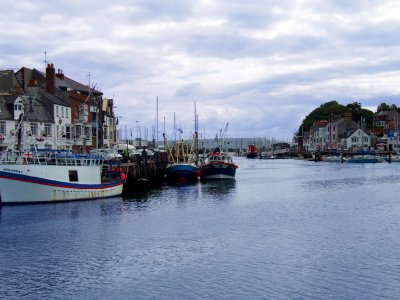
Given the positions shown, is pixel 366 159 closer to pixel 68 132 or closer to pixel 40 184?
pixel 68 132

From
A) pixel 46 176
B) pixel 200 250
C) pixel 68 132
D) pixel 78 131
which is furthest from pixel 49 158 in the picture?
pixel 78 131

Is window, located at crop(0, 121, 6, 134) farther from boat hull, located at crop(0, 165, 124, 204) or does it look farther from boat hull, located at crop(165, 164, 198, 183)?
boat hull, located at crop(165, 164, 198, 183)

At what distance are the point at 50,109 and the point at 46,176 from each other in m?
32.8

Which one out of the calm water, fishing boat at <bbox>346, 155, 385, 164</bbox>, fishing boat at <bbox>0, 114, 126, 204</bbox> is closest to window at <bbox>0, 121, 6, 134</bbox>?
fishing boat at <bbox>0, 114, 126, 204</bbox>

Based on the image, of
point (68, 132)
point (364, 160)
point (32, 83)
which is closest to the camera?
point (68, 132)

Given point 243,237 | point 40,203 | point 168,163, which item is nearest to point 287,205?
point 243,237

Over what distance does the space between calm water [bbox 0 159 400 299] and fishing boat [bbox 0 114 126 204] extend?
1.97m

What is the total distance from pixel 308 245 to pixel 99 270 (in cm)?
1406

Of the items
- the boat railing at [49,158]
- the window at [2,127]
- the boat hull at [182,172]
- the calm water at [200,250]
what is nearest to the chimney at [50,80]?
the window at [2,127]

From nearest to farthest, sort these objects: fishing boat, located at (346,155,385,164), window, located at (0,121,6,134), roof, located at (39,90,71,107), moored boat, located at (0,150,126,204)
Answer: moored boat, located at (0,150,126,204)
window, located at (0,121,6,134)
roof, located at (39,90,71,107)
fishing boat, located at (346,155,385,164)

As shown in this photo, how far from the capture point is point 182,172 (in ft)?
313

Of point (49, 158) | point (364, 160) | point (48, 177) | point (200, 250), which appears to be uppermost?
point (49, 158)

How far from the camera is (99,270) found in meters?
31.0

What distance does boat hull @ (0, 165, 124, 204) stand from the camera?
54719 millimetres
